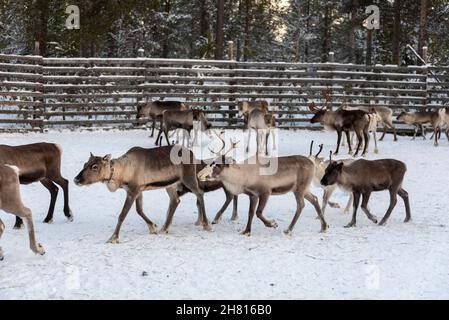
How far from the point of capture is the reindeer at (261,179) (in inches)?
304

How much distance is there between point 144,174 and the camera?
7543mm

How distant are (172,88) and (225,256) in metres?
14.0

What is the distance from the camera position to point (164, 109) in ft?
56.6

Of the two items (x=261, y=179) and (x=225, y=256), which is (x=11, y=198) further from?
(x=261, y=179)

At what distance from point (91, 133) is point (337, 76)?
29.9 ft

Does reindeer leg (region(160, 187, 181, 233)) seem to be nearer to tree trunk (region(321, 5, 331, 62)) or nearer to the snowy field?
the snowy field

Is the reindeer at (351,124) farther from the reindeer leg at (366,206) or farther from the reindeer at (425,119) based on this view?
the reindeer leg at (366,206)

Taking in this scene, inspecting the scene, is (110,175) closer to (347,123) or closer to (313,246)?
(313,246)

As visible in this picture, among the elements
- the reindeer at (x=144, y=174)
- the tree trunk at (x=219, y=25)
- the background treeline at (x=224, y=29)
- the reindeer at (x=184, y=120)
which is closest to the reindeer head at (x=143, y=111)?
the reindeer at (x=184, y=120)

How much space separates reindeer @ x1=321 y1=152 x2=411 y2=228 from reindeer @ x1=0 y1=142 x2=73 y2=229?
12.5ft

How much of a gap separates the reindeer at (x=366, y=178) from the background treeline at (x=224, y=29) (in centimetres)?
1518

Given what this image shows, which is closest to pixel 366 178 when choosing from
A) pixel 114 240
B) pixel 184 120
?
pixel 114 240

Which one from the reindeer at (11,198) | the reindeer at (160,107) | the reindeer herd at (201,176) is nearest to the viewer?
the reindeer at (11,198)
